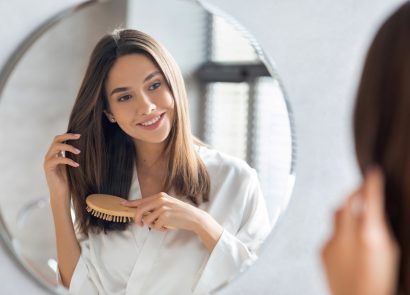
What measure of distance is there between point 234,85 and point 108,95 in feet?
0.69

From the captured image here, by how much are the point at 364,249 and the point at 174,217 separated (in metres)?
0.52

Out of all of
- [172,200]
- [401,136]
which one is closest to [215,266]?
[172,200]

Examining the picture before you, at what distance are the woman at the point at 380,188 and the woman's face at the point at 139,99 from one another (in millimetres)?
440

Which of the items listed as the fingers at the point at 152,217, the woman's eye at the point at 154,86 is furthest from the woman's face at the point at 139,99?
the fingers at the point at 152,217

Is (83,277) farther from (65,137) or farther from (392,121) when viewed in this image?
(392,121)

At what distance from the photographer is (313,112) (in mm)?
1188

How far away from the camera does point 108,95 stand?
96 centimetres

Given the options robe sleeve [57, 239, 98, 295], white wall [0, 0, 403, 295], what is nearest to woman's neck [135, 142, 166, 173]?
robe sleeve [57, 239, 98, 295]

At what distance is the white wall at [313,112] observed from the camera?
3.80 feet

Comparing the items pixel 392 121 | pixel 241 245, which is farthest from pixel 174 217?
pixel 392 121

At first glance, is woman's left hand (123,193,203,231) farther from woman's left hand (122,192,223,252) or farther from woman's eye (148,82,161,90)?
woman's eye (148,82,161,90)

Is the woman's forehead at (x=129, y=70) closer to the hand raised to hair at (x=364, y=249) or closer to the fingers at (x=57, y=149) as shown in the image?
the fingers at (x=57, y=149)

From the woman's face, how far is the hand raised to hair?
1.59ft

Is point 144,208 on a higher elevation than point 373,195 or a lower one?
lower
